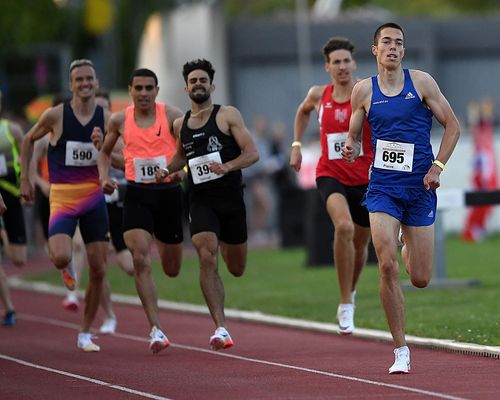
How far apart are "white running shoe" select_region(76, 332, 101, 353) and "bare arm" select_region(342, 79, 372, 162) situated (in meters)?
3.67

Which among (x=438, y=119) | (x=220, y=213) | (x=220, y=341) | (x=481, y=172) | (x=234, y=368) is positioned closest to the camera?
(x=438, y=119)

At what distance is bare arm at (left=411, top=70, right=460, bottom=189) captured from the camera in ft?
40.7

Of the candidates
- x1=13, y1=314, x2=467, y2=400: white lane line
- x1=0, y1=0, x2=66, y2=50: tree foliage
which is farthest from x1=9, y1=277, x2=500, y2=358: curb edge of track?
x1=0, y1=0, x2=66, y2=50: tree foliage

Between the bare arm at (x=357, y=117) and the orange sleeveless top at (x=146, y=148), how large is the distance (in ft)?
8.58

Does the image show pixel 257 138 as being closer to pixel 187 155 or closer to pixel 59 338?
pixel 59 338

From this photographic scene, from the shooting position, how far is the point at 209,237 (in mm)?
14430

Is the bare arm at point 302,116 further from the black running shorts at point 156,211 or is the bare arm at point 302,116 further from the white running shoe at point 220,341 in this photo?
the white running shoe at point 220,341

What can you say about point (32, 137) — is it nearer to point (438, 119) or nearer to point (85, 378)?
point (85, 378)

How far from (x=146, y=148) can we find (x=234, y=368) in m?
2.41

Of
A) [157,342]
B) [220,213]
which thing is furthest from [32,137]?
[157,342]

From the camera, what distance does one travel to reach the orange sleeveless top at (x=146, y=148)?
590 inches

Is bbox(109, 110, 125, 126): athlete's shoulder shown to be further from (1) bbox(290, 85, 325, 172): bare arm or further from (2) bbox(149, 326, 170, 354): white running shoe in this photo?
(2) bbox(149, 326, 170, 354): white running shoe

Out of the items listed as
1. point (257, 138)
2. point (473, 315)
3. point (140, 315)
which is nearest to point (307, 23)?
point (257, 138)

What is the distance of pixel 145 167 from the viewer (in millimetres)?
14977
